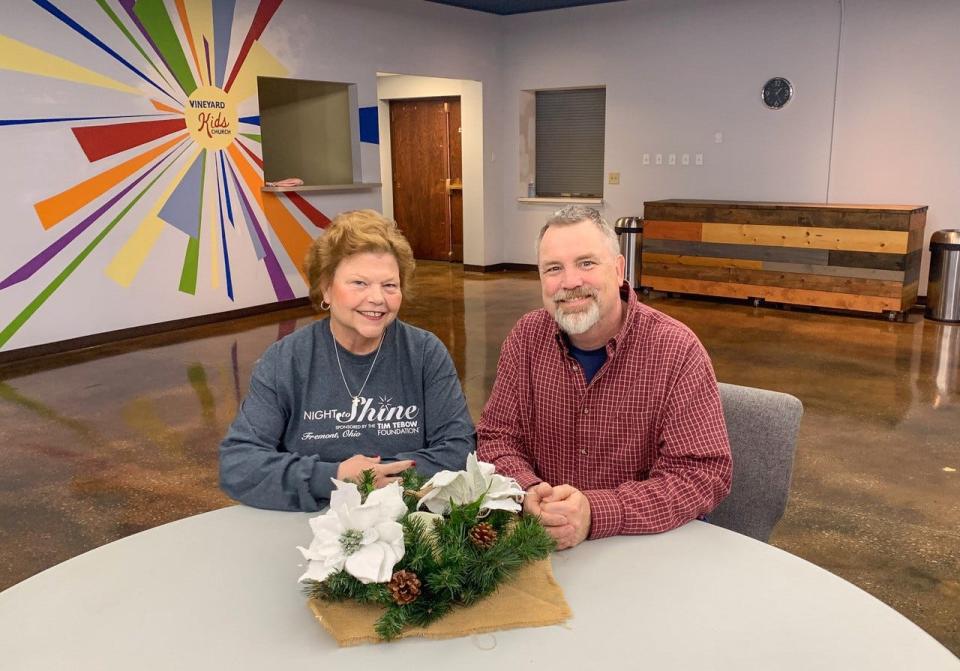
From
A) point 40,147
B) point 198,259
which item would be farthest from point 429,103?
point 40,147

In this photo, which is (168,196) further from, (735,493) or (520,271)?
(735,493)

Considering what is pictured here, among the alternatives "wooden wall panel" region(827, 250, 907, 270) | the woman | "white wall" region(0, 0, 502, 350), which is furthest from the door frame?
the woman

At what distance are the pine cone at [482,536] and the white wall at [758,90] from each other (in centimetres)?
738

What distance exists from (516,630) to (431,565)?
162 millimetres

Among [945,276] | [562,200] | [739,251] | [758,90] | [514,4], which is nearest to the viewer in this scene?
[945,276]

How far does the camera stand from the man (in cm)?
173

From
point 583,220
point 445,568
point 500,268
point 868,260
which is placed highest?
point 583,220

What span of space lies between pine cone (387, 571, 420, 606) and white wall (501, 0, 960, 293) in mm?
7520

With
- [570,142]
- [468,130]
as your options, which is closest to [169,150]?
[468,130]

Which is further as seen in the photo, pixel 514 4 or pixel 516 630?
pixel 514 4

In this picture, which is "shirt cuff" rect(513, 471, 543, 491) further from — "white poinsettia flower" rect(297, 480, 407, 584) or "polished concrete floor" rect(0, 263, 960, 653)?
"polished concrete floor" rect(0, 263, 960, 653)

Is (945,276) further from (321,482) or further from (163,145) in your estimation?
(321,482)

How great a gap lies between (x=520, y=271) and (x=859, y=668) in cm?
903

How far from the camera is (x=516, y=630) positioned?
1223 mm
